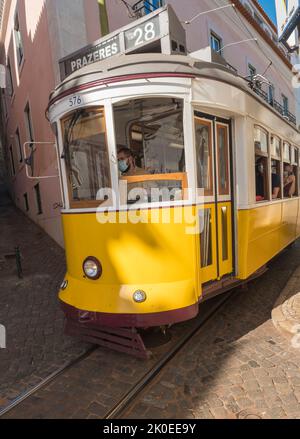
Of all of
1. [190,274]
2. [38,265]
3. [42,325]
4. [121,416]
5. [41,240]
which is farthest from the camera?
[41,240]

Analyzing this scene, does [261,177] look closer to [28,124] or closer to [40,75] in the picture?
[40,75]

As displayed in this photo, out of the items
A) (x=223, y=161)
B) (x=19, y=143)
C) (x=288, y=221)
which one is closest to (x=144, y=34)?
(x=223, y=161)

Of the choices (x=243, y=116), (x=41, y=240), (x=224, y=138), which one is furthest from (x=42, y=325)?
(x=41, y=240)

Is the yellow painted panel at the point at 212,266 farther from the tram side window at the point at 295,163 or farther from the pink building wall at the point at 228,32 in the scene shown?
the pink building wall at the point at 228,32

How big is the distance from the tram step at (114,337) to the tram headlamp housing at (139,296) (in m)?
0.38

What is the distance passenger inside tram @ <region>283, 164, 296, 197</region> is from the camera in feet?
20.3

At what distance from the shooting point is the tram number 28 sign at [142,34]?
3.75 m

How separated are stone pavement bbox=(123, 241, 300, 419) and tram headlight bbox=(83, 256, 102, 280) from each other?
4.05ft

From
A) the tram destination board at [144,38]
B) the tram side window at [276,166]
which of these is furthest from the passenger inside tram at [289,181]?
the tram destination board at [144,38]

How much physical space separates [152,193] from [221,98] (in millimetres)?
1358

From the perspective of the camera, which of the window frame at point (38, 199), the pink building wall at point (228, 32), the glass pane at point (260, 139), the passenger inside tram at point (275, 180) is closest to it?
the glass pane at point (260, 139)

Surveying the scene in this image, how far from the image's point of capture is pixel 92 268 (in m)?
3.59

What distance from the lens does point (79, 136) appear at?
3.61 m

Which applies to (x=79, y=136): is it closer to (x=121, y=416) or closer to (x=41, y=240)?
(x=121, y=416)
